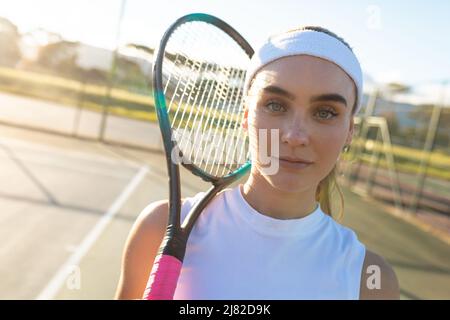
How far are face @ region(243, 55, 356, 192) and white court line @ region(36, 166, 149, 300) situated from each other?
282 cm

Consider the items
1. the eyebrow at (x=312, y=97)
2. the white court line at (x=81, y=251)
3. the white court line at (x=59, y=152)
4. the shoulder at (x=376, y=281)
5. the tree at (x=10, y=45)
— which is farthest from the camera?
the tree at (x=10, y=45)

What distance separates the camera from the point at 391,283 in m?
1.28

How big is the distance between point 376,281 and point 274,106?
0.46m

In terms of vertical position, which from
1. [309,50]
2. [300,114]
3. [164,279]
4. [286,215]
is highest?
[309,50]

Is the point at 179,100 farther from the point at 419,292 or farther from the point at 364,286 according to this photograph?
the point at 419,292

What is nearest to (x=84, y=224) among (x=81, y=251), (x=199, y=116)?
(x=81, y=251)

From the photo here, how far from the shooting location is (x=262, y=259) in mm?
1225

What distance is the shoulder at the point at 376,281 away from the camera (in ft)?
4.15

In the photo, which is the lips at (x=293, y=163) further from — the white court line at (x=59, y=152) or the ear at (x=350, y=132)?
the white court line at (x=59, y=152)

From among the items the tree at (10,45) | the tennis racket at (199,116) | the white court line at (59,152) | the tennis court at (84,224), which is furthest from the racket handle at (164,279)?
the tree at (10,45)

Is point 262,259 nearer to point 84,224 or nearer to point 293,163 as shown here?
point 293,163

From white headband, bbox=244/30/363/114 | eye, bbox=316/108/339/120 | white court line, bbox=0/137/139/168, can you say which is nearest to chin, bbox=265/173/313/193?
eye, bbox=316/108/339/120

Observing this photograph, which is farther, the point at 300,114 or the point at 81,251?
the point at 81,251
